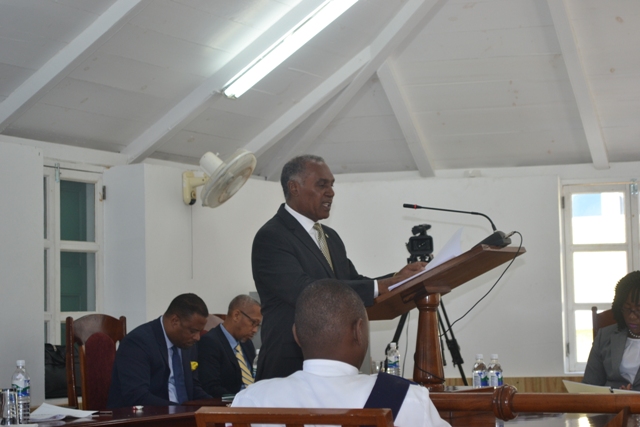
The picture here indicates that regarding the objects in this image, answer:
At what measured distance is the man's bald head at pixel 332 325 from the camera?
1.49 meters

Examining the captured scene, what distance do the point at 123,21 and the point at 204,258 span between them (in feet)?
6.12

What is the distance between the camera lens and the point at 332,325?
Result: 4.94 ft

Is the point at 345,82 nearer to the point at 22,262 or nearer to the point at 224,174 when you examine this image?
the point at 224,174

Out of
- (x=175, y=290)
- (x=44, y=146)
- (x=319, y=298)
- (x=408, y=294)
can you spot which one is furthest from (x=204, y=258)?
(x=319, y=298)

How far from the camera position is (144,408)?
266 centimetres

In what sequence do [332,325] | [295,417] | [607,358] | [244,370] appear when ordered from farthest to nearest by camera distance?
[244,370] → [607,358] → [332,325] → [295,417]

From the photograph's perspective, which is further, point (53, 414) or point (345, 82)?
point (345, 82)

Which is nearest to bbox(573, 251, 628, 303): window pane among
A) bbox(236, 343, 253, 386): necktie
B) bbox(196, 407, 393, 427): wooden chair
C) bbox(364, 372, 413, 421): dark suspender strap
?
bbox(236, 343, 253, 386): necktie

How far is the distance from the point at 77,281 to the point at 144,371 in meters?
1.72

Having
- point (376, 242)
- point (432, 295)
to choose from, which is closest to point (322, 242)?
point (432, 295)

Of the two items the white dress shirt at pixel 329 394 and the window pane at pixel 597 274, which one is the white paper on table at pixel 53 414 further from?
the window pane at pixel 597 274

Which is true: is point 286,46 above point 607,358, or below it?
above

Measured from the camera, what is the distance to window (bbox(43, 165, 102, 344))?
177 inches

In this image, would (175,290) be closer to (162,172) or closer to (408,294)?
(162,172)
